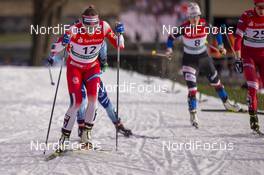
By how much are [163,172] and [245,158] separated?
143 centimetres

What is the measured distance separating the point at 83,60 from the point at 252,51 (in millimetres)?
3396

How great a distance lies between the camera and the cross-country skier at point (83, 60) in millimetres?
8266

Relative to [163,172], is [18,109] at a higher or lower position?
lower

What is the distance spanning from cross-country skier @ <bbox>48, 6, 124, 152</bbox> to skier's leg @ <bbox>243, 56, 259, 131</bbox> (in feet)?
9.09

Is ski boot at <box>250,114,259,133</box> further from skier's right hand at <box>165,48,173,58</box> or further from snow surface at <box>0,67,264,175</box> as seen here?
skier's right hand at <box>165,48,173,58</box>

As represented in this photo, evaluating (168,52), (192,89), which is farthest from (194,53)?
(192,89)

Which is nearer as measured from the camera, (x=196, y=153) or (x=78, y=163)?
(x=78, y=163)

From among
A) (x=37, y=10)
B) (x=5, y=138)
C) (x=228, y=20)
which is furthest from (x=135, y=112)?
(x=228, y=20)

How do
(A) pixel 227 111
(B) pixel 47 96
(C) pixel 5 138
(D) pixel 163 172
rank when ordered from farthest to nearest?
1. (B) pixel 47 96
2. (A) pixel 227 111
3. (C) pixel 5 138
4. (D) pixel 163 172

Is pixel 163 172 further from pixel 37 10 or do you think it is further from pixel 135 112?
pixel 37 10

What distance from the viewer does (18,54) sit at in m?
47.2

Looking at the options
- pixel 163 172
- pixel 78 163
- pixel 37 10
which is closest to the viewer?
pixel 163 172

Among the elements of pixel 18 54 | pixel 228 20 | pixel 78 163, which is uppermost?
pixel 78 163

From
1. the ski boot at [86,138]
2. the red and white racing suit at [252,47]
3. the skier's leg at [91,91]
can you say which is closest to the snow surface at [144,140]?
the ski boot at [86,138]
